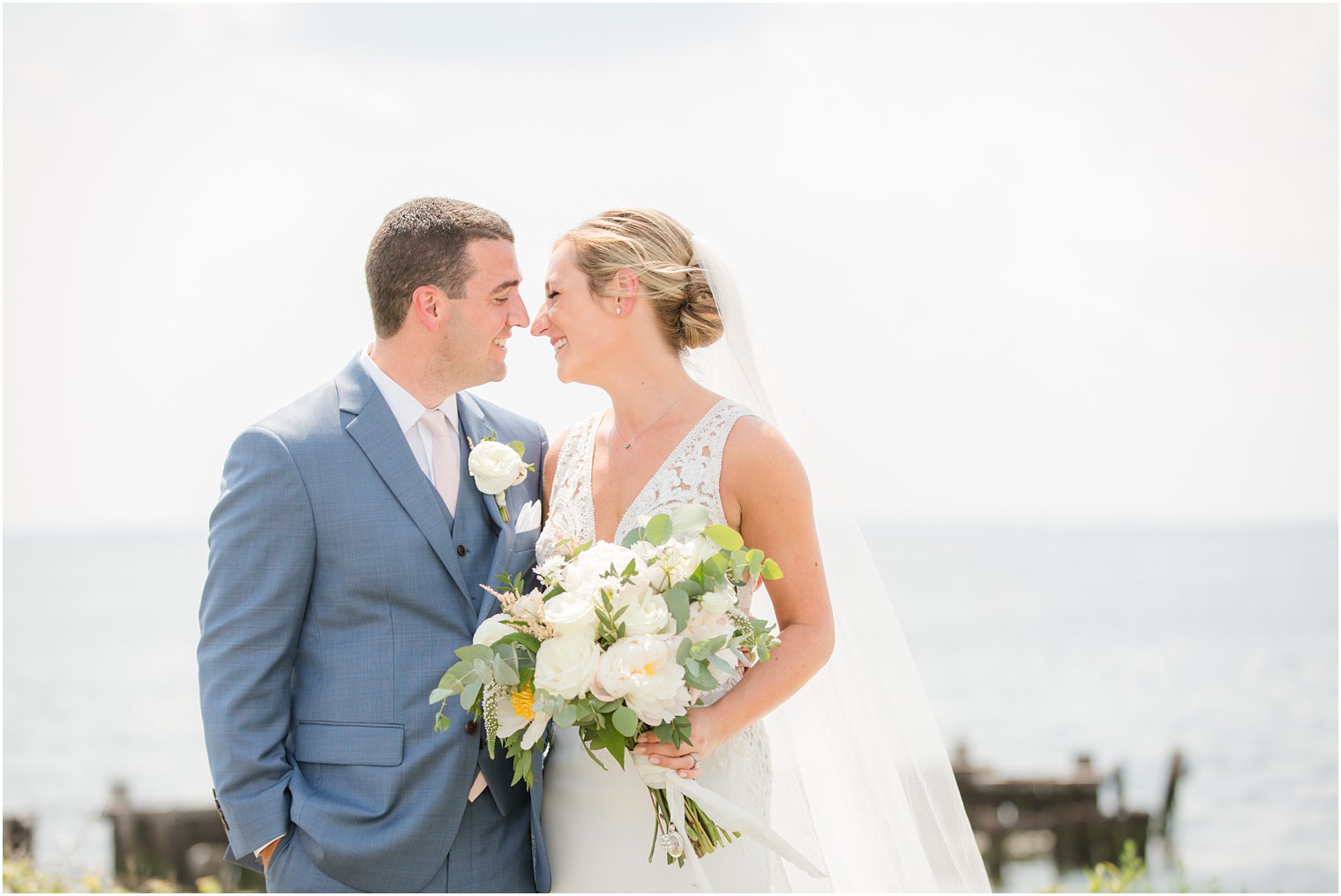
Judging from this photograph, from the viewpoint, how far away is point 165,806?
14.7m

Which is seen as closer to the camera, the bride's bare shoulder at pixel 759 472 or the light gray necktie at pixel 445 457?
the bride's bare shoulder at pixel 759 472

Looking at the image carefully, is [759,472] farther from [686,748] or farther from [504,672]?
[504,672]

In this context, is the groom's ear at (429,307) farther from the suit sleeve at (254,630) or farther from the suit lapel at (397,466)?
the suit sleeve at (254,630)

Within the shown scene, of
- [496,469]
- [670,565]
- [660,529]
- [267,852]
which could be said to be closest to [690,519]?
[660,529]

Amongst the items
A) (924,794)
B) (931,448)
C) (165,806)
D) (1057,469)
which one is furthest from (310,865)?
(1057,469)

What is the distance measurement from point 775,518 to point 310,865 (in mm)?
1754

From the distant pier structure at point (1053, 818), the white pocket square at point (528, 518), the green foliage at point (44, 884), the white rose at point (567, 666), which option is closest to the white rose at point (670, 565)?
the white rose at point (567, 666)

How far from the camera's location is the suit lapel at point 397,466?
12.0 feet

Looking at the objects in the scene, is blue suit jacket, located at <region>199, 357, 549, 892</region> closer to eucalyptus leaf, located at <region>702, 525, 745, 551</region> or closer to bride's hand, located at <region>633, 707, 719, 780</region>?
bride's hand, located at <region>633, 707, 719, 780</region>

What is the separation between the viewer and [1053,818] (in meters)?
16.3

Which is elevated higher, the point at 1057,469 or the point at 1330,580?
the point at 1057,469

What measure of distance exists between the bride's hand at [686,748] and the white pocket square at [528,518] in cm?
98

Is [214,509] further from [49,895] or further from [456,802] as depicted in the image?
[49,895]

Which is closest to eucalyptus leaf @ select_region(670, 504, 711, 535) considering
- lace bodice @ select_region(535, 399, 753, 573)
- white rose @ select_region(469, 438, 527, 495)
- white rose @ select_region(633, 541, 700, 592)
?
white rose @ select_region(633, 541, 700, 592)
